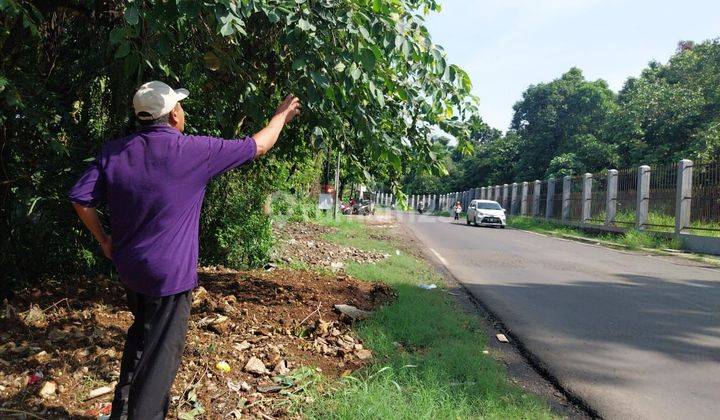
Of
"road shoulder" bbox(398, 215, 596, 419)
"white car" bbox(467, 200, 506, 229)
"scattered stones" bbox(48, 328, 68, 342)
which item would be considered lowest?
"road shoulder" bbox(398, 215, 596, 419)

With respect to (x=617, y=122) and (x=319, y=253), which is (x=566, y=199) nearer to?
(x=617, y=122)

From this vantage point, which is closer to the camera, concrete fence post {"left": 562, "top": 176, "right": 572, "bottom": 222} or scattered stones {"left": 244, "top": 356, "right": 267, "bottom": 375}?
scattered stones {"left": 244, "top": 356, "right": 267, "bottom": 375}

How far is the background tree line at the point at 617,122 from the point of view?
27.6 metres

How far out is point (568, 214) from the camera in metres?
26.6

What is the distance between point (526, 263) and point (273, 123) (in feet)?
30.2

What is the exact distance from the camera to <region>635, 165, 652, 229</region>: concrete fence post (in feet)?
61.8

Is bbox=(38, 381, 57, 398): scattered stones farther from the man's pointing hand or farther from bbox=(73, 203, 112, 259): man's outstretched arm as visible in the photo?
the man's pointing hand

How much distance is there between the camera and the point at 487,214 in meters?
28.1

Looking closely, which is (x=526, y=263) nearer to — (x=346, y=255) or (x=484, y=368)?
(x=346, y=255)

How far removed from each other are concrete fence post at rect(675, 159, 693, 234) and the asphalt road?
230 inches

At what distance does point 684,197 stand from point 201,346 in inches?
655

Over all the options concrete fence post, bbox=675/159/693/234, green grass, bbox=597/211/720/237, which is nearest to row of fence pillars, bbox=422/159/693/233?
concrete fence post, bbox=675/159/693/234

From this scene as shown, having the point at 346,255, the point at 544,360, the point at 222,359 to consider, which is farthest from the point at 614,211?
the point at 222,359

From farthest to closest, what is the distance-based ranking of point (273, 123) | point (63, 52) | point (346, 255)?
point (346, 255), point (63, 52), point (273, 123)
